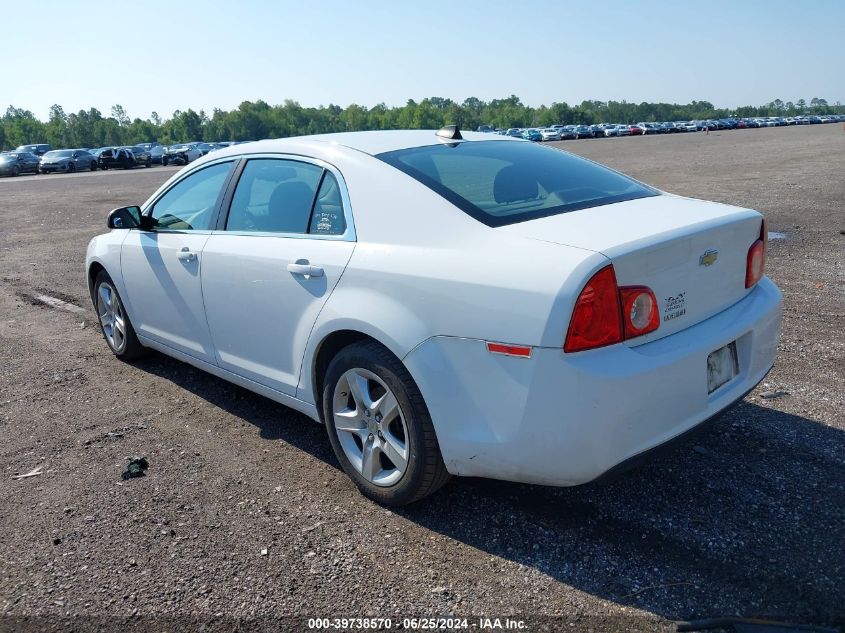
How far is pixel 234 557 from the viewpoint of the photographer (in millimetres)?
3006

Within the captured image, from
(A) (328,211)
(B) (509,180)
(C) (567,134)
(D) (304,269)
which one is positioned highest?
(C) (567,134)

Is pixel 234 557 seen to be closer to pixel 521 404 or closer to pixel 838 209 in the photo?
pixel 521 404

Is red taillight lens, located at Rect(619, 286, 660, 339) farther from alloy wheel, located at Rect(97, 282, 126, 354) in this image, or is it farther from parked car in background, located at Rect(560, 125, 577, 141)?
parked car in background, located at Rect(560, 125, 577, 141)

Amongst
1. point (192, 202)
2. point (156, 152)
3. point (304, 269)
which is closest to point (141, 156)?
point (156, 152)

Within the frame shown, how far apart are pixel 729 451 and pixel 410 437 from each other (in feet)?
5.83

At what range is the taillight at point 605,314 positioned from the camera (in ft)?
8.37

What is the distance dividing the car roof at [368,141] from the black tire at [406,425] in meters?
1.07

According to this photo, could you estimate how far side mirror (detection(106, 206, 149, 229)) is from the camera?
483cm

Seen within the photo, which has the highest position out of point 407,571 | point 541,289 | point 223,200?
point 223,200

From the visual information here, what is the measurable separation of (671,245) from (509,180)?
1033mm

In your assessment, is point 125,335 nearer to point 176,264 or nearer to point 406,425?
point 176,264

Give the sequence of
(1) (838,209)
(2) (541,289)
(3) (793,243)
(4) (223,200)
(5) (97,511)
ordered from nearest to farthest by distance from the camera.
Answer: (2) (541,289), (5) (97,511), (4) (223,200), (3) (793,243), (1) (838,209)

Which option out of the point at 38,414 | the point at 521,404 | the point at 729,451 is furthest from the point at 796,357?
the point at 38,414

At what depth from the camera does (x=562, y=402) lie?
8.45 feet
